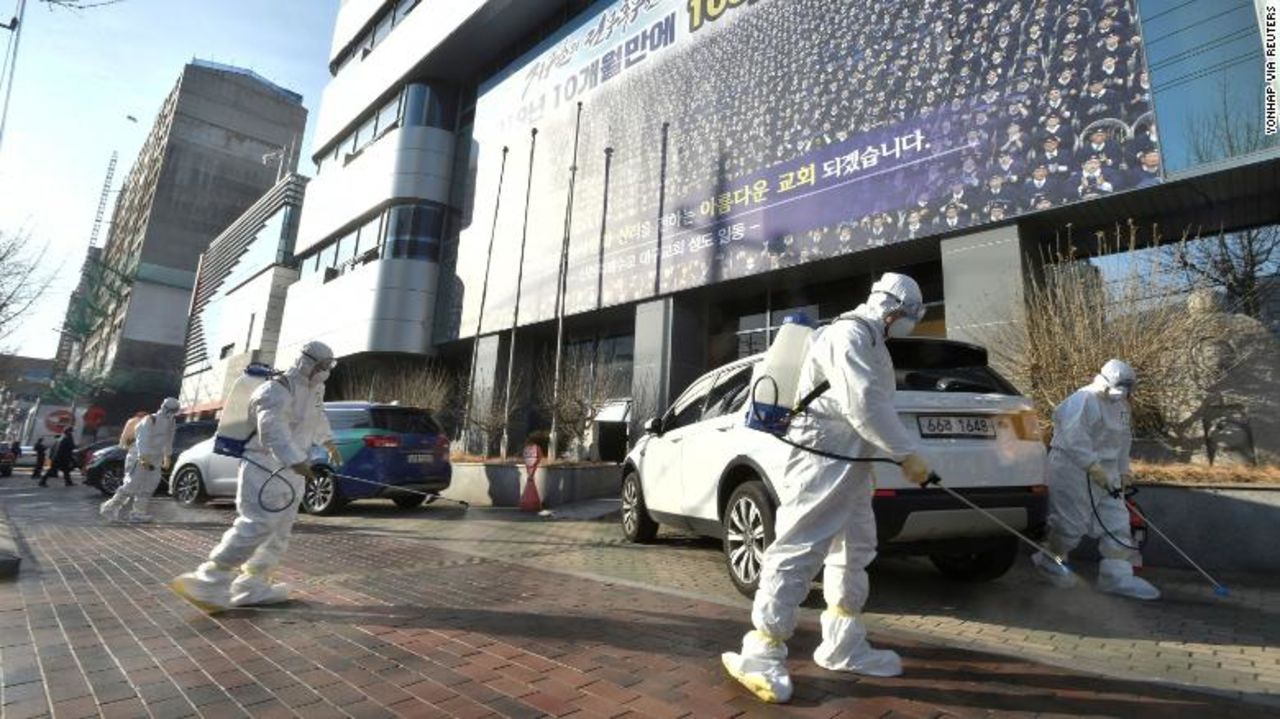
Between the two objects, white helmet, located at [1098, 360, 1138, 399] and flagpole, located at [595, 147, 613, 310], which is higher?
flagpole, located at [595, 147, 613, 310]

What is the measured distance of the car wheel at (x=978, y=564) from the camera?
16.0ft

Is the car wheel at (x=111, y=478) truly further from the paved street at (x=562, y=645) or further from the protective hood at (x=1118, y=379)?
the protective hood at (x=1118, y=379)

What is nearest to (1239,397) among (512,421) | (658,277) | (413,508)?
(658,277)

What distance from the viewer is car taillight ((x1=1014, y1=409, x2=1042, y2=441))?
172 inches

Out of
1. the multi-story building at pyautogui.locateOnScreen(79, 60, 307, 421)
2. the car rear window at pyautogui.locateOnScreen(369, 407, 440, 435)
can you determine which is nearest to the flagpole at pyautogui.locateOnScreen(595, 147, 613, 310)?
the car rear window at pyautogui.locateOnScreen(369, 407, 440, 435)

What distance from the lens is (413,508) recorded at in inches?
439

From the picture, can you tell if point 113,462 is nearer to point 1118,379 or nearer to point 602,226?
point 602,226

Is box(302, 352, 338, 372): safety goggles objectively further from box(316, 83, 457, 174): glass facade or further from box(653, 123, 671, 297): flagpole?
box(316, 83, 457, 174): glass facade

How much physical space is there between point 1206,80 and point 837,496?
943 cm

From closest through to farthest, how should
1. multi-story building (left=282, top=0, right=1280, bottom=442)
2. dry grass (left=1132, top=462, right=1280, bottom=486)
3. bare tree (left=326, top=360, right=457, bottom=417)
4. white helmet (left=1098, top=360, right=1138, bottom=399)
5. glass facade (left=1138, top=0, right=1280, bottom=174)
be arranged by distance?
white helmet (left=1098, top=360, right=1138, bottom=399)
dry grass (left=1132, top=462, right=1280, bottom=486)
glass facade (left=1138, top=0, right=1280, bottom=174)
multi-story building (left=282, top=0, right=1280, bottom=442)
bare tree (left=326, top=360, right=457, bottom=417)

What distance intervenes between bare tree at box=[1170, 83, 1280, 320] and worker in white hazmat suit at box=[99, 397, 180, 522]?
45.6 ft

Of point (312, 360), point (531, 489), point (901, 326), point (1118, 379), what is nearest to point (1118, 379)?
point (1118, 379)

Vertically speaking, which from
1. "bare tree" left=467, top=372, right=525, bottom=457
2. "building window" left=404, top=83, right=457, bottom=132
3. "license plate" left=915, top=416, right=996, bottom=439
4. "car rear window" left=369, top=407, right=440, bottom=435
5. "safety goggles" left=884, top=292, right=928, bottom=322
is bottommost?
"license plate" left=915, top=416, right=996, bottom=439

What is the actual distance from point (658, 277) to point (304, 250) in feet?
77.2
